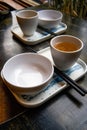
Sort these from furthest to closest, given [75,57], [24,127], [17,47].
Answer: [17,47] → [75,57] → [24,127]

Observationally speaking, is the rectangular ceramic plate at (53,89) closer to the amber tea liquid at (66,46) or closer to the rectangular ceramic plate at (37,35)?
the amber tea liquid at (66,46)

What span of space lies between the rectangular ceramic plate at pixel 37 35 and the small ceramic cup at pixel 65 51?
210 mm

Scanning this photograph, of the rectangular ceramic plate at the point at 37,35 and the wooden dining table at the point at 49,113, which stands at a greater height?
the rectangular ceramic plate at the point at 37,35

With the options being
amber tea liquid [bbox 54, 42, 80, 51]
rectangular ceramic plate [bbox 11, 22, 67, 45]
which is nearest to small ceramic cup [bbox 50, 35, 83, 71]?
amber tea liquid [bbox 54, 42, 80, 51]

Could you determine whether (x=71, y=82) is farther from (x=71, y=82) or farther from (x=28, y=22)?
(x=28, y=22)

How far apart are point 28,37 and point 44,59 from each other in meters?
0.32

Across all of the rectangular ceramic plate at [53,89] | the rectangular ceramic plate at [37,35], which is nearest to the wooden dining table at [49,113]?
the rectangular ceramic plate at [53,89]

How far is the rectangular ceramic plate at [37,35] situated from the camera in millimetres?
915

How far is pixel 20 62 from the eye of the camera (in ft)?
2.23

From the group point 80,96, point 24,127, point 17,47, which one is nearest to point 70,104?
point 80,96

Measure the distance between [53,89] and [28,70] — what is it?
0.12m

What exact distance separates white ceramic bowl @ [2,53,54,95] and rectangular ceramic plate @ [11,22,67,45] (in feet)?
0.80

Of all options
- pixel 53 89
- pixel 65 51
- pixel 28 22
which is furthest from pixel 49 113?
pixel 28 22

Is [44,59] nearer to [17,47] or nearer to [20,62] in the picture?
[20,62]
